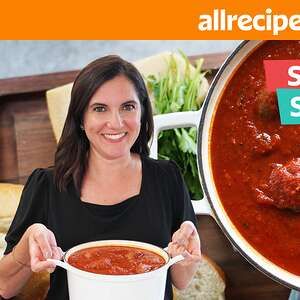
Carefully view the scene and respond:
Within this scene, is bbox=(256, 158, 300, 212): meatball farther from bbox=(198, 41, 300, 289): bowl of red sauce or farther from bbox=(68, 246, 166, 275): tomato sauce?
bbox=(68, 246, 166, 275): tomato sauce

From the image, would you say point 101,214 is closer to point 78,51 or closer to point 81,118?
point 81,118

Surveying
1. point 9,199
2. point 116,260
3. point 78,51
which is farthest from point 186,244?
point 78,51

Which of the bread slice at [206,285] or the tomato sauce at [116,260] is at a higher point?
the tomato sauce at [116,260]

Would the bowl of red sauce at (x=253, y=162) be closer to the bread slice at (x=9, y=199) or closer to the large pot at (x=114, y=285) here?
the large pot at (x=114, y=285)

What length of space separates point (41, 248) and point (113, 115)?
208mm

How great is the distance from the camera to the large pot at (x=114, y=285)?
0.89 m

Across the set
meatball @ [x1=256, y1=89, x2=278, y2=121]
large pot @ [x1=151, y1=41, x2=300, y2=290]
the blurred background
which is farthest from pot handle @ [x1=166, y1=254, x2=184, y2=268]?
the blurred background

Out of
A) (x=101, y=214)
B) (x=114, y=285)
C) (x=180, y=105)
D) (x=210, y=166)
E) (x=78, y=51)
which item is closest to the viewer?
(x=114, y=285)

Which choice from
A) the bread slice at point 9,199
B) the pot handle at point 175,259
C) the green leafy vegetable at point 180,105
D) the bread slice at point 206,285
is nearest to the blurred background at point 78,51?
the green leafy vegetable at point 180,105

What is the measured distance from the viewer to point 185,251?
1.00 m

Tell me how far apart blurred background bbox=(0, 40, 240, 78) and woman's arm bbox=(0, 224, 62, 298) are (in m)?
0.57

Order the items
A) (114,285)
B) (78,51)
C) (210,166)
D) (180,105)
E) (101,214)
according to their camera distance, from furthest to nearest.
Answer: (78,51) < (180,105) < (210,166) < (101,214) < (114,285)

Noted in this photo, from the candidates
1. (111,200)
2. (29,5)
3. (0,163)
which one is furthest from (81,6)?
(0,163)

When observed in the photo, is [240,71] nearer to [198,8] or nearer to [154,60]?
[198,8]
